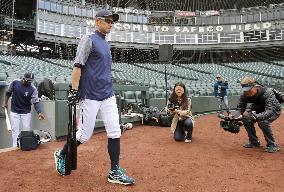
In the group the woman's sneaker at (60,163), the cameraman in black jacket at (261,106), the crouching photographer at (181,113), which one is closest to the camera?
the woman's sneaker at (60,163)

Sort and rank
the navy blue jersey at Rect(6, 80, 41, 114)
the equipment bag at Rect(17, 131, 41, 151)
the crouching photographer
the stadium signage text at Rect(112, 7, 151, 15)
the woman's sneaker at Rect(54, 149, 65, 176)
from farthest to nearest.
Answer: the stadium signage text at Rect(112, 7, 151, 15) < the crouching photographer < the navy blue jersey at Rect(6, 80, 41, 114) < the equipment bag at Rect(17, 131, 41, 151) < the woman's sneaker at Rect(54, 149, 65, 176)

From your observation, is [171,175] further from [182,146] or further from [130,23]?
[130,23]

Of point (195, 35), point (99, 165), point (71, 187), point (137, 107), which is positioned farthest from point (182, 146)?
point (195, 35)

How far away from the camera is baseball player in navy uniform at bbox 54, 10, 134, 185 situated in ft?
13.5

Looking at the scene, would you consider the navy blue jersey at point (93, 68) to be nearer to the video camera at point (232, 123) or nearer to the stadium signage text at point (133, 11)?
the video camera at point (232, 123)

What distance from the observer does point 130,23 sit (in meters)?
41.1

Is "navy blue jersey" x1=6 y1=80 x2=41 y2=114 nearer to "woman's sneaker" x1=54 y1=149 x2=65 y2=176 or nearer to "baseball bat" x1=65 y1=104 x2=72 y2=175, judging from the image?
"woman's sneaker" x1=54 y1=149 x2=65 y2=176

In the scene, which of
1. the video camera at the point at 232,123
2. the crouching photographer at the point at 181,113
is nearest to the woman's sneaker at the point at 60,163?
the video camera at the point at 232,123

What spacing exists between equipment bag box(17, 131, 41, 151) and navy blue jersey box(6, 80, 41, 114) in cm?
78

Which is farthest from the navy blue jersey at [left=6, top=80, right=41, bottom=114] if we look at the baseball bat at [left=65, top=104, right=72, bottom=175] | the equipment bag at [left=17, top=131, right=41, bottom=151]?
the baseball bat at [left=65, top=104, right=72, bottom=175]

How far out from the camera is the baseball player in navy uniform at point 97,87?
4.10 m

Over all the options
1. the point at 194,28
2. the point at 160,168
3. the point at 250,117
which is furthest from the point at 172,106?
the point at 194,28

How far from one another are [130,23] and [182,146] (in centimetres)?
3573

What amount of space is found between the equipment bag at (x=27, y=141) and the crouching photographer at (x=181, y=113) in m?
2.99
